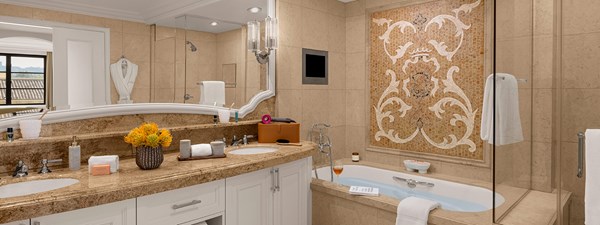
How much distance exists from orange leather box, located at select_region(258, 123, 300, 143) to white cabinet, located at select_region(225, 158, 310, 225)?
0.33m

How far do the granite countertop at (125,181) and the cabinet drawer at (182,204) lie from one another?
5 centimetres

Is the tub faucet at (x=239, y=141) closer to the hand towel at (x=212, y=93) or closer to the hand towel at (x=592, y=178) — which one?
the hand towel at (x=212, y=93)

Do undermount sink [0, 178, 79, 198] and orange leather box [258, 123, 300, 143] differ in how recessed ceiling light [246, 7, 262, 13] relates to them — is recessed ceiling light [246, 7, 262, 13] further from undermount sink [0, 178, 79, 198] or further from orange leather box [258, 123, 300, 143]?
undermount sink [0, 178, 79, 198]

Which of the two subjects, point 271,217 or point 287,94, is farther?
point 287,94

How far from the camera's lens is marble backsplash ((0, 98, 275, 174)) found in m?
1.91

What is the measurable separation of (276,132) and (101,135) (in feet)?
4.15

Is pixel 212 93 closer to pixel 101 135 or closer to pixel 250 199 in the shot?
pixel 101 135

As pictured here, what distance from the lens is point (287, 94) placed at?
135 inches

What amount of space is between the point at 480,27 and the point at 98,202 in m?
3.09

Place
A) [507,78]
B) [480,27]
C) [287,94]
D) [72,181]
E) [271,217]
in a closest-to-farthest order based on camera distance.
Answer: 1. [72,181]
2. [507,78]
3. [271,217]
4. [480,27]
5. [287,94]

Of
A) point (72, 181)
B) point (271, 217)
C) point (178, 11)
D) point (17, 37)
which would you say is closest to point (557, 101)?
point (271, 217)

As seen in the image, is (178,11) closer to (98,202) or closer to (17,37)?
(17,37)

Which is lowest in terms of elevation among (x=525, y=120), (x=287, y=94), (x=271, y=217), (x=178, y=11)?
(x=271, y=217)

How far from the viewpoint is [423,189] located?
3279 mm
